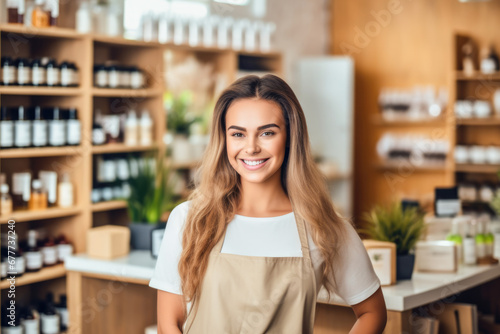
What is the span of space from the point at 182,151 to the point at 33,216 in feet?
4.69

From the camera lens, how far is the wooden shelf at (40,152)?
10.9 ft

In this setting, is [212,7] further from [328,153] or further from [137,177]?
[137,177]

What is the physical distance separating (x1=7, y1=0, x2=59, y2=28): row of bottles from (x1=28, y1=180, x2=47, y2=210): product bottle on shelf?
856 mm

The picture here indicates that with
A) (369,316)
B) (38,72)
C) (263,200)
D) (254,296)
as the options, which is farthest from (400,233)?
(38,72)

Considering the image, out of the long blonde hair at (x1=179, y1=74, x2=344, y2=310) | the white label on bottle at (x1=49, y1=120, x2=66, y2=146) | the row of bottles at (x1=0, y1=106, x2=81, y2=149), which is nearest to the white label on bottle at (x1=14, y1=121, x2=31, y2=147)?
the row of bottles at (x1=0, y1=106, x2=81, y2=149)

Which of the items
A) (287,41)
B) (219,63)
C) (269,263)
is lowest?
(269,263)

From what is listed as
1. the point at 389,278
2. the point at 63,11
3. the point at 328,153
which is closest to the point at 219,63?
the point at 63,11

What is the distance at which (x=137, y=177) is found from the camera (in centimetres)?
342

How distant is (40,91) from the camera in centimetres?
345

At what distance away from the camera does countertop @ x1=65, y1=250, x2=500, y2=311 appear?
2.39m

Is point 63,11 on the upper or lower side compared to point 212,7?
lower

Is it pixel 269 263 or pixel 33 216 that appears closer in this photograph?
pixel 269 263

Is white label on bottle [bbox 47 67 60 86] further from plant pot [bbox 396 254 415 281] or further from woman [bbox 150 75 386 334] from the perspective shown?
plant pot [bbox 396 254 415 281]

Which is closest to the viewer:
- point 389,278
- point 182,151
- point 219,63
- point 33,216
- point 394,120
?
point 389,278
